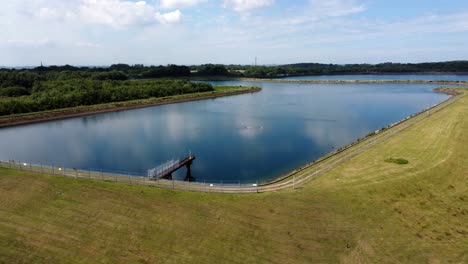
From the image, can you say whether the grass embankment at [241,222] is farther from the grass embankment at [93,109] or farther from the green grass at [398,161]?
the grass embankment at [93,109]

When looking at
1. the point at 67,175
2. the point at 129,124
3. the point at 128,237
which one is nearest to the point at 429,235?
the point at 128,237

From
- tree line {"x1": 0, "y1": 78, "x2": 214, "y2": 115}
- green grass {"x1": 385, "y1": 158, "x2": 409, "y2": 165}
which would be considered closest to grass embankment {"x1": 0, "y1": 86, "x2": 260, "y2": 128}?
tree line {"x1": 0, "y1": 78, "x2": 214, "y2": 115}

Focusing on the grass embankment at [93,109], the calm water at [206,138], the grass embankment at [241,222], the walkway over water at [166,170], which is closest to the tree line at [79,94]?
the grass embankment at [93,109]

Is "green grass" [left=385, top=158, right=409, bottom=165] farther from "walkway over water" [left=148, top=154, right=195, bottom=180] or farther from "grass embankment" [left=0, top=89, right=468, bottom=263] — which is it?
"walkway over water" [left=148, top=154, right=195, bottom=180]

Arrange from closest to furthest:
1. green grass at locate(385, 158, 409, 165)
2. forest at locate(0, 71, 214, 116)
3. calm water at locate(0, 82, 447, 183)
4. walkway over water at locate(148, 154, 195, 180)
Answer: walkway over water at locate(148, 154, 195, 180), green grass at locate(385, 158, 409, 165), calm water at locate(0, 82, 447, 183), forest at locate(0, 71, 214, 116)

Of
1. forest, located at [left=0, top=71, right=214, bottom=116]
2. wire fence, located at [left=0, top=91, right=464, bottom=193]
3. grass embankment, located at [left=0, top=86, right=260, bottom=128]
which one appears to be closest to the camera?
wire fence, located at [left=0, top=91, right=464, bottom=193]

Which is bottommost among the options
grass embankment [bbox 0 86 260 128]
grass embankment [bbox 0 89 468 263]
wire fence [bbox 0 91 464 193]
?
grass embankment [bbox 0 89 468 263]

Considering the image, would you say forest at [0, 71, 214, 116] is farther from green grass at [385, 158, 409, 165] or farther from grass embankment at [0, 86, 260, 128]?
green grass at [385, 158, 409, 165]

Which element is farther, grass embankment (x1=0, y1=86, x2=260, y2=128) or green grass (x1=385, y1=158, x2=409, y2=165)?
grass embankment (x1=0, y1=86, x2=260, y2=128)

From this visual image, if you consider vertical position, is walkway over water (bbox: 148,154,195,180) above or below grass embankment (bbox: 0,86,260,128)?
below
